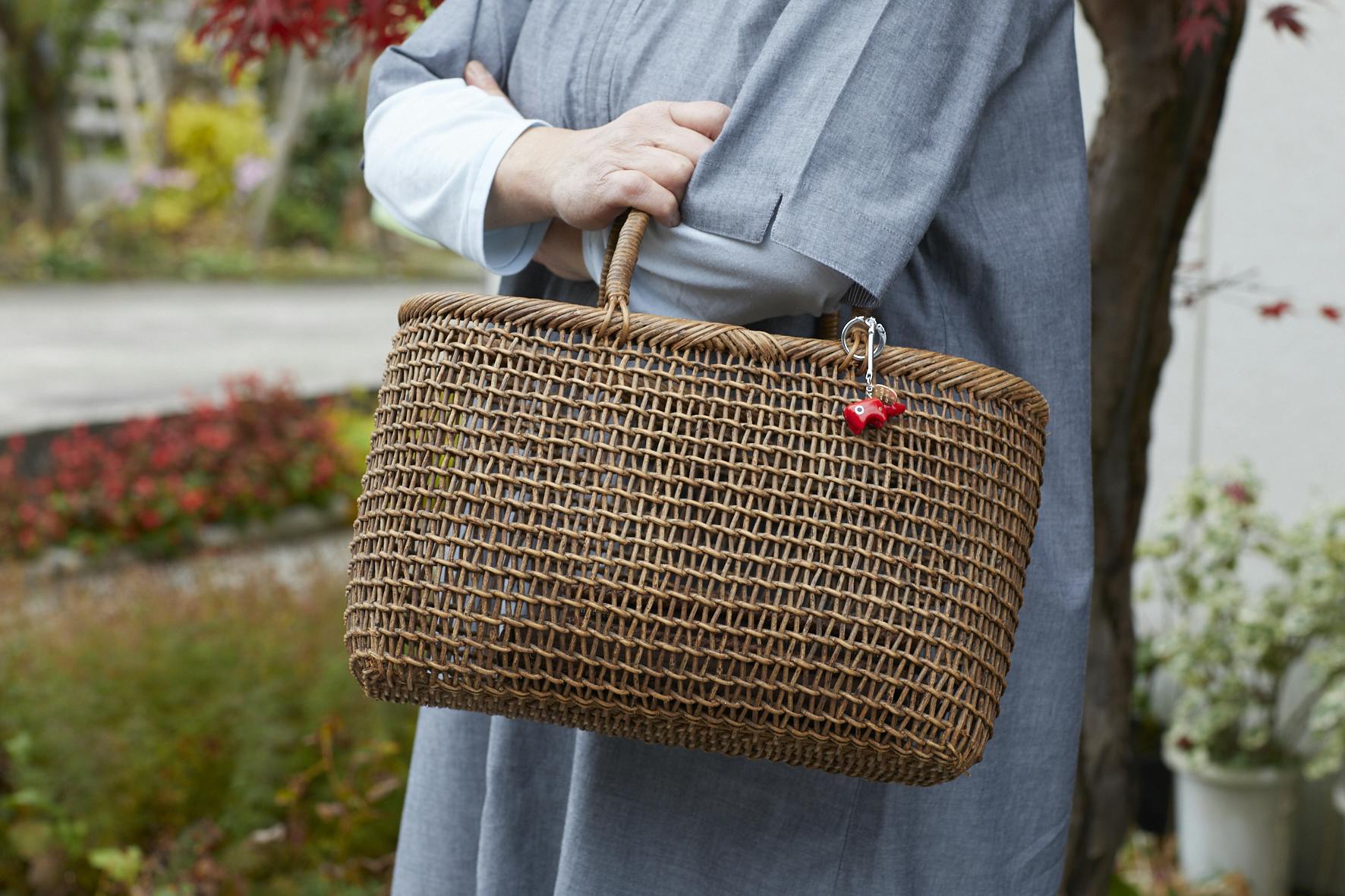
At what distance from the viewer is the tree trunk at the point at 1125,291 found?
1.80 metres

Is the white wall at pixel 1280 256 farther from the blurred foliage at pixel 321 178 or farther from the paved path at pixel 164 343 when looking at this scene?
the blurred foliage at pixel 321 178

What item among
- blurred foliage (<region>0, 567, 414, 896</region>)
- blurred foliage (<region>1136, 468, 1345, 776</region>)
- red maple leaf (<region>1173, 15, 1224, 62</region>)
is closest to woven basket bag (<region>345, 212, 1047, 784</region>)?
red maple leaf (<region>1173, 15, 1224, 62</region>)

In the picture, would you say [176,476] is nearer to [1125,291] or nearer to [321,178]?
[1125,291]

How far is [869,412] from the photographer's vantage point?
2.94 ft

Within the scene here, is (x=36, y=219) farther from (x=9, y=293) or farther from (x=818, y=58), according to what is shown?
(x=818, y=58)

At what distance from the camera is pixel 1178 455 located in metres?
3.42

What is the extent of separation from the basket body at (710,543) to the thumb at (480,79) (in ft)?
1.16

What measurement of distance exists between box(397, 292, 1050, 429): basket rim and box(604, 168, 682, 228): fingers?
0.33ft

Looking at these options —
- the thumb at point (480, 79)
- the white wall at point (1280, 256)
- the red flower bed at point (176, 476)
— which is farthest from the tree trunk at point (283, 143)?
the thumb at point (480, 79)

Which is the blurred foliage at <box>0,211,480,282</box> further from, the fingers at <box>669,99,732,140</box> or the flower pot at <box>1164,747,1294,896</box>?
the fingers at <box>669,99,732,140</box>

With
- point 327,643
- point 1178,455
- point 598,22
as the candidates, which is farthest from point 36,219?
point 598,22

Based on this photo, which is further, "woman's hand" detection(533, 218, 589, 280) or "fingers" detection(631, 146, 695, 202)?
"woman's hand" detection(533, 218, 589, 280)

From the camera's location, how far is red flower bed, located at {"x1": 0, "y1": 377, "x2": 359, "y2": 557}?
19.1 feet

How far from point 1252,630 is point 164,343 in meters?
9.48
